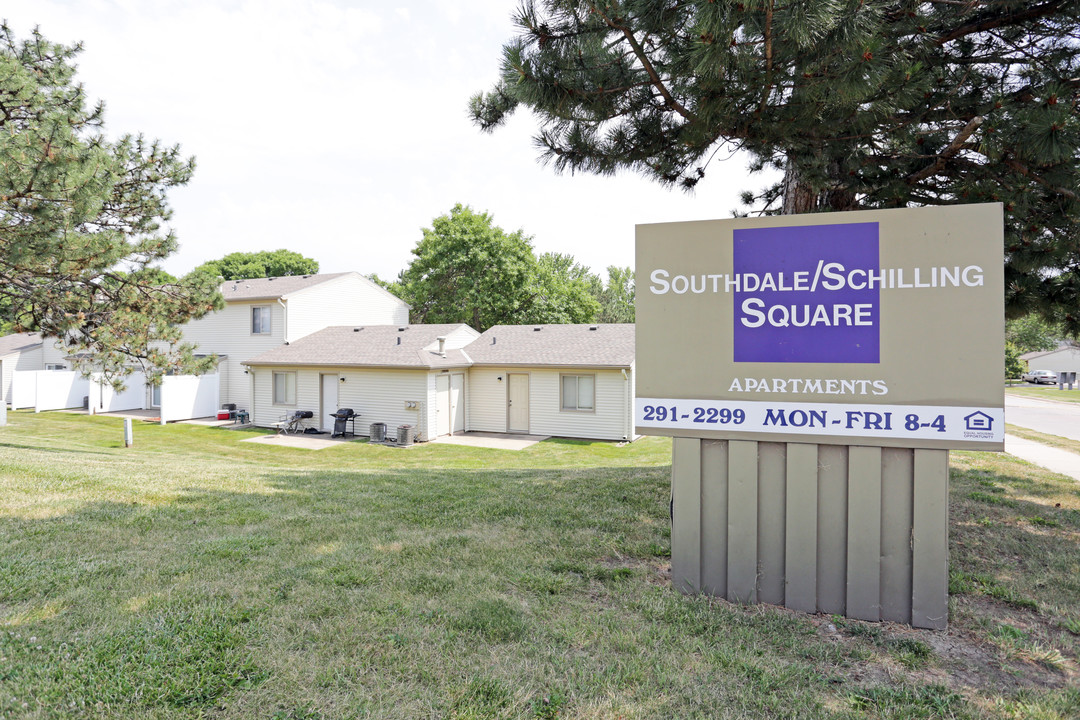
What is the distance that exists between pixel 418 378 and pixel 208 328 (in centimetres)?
1120

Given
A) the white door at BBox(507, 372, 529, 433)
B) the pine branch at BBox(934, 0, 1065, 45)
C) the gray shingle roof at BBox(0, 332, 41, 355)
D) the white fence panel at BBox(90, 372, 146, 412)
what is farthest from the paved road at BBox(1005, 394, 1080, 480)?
the gray shingle roof at BBox(0, 332, 41, 355)

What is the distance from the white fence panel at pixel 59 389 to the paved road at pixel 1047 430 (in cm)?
3247

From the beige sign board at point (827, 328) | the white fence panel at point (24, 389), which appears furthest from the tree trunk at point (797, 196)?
the white fence panel at point (24, 389)

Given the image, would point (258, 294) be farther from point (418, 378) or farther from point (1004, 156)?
point (1004, 156)

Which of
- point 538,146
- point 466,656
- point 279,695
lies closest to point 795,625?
point 466,656

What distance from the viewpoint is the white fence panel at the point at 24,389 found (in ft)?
81.5

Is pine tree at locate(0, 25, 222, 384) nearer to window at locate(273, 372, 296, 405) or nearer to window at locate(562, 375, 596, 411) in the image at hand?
window at locate(273, 372, 296, 405)

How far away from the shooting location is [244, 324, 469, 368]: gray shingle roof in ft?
58.8

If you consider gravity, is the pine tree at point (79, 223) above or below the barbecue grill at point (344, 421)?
above

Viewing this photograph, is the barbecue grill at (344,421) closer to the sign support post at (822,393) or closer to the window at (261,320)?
the window at (261,320)

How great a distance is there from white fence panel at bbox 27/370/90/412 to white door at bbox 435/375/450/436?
1763 centimetres

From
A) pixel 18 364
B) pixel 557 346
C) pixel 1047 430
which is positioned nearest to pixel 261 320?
pixel 557 346

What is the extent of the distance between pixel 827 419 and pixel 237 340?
76.3 feet

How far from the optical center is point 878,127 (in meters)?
5.31
